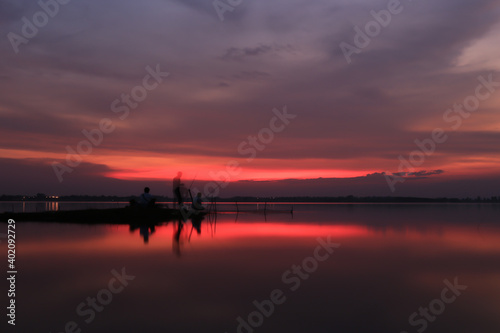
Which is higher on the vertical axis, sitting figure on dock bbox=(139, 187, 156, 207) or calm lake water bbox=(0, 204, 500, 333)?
sitting figure on dock bbox=(139, 187, 156, 207)

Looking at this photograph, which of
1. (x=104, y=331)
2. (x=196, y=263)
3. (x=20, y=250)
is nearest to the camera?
(x=104, y=331)

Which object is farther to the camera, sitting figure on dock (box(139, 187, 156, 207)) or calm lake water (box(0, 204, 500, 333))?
sitting figure on dock (box(139, 187, 156, 207))

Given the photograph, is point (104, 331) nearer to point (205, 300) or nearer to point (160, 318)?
point (160, 318)

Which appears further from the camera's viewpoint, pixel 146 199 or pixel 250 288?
pixel 146 199

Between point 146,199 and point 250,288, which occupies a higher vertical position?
point 146,199

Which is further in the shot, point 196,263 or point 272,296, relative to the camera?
point 196,263

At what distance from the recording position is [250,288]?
10359 mm

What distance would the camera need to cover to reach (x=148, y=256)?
48.3 feet

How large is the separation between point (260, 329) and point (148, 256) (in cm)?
830

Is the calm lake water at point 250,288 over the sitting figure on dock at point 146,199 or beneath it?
beneath

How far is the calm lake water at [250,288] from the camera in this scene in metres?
7.72

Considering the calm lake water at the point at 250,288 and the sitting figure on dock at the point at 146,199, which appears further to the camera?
the sitting figure on dock at the point at 146,199

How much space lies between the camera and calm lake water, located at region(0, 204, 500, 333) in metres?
7.72

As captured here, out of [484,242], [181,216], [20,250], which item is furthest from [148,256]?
[181,216]
